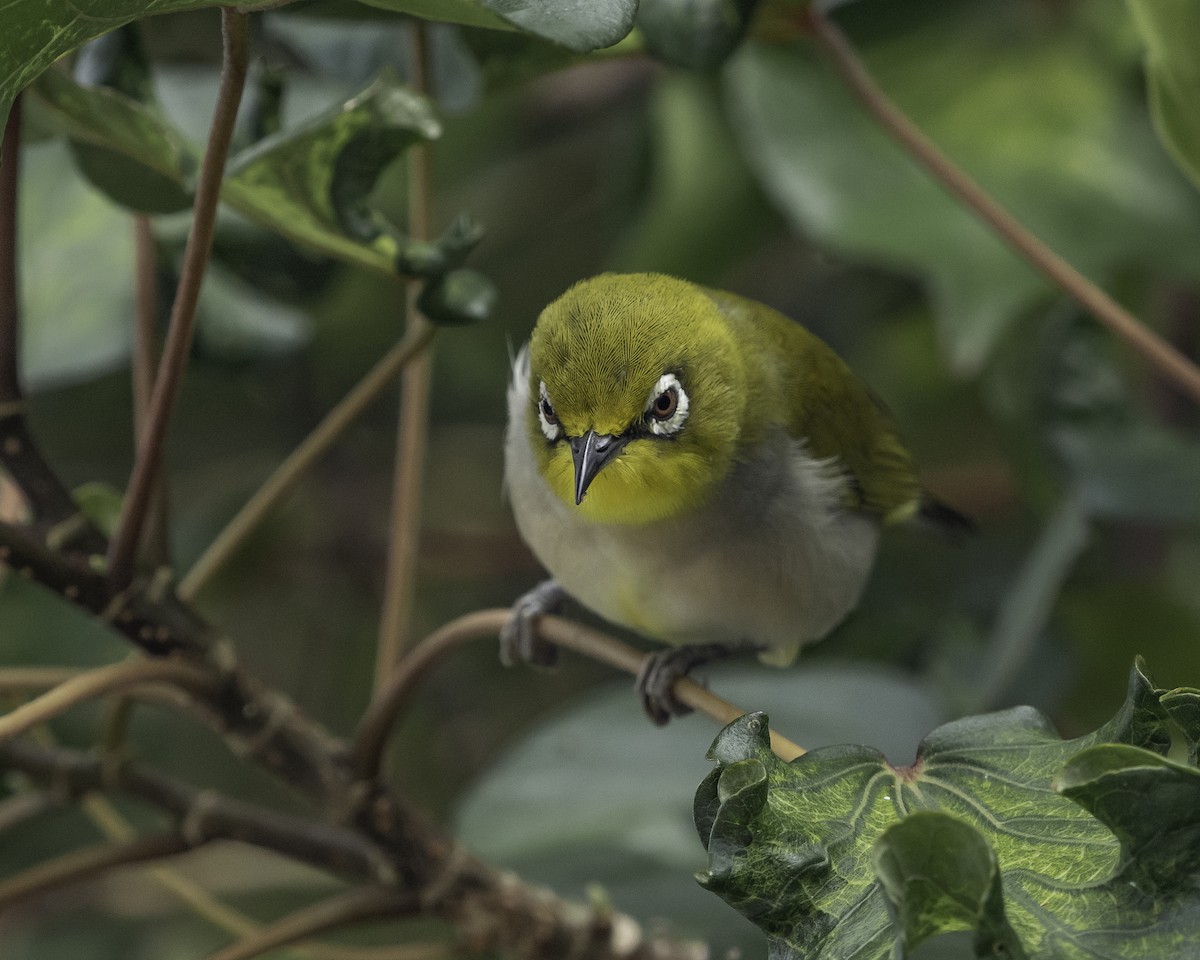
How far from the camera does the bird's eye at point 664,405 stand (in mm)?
1712

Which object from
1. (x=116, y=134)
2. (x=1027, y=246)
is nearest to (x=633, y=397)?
(x=1027, y=246)

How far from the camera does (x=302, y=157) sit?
139cm

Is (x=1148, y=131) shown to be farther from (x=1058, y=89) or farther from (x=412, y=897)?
(x=412, y=897)

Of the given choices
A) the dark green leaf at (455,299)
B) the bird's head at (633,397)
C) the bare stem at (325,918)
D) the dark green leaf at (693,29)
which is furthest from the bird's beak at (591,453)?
the bare stem at (325,918)

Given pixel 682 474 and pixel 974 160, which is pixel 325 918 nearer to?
pixel 682 474

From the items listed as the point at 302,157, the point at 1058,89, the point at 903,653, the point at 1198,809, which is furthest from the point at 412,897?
the point at 1058,89

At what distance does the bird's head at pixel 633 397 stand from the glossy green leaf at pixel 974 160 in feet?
1.81

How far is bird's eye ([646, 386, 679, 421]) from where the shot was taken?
1.71 metres

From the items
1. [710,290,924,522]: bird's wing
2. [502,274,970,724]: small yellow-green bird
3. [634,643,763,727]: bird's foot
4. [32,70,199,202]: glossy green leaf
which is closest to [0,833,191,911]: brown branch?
[502,274,970,724]: small yellow-green bird

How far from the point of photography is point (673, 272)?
2707mm

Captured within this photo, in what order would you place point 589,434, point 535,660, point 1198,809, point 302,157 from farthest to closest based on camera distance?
point 535,660 → point 589,434 → point 302,157 → point 1198,809

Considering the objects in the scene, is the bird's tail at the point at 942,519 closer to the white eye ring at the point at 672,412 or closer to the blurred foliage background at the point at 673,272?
the blurred foliage background at the point at 673,272

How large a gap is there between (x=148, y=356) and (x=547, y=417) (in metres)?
0.50

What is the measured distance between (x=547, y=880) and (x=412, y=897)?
0.50m
